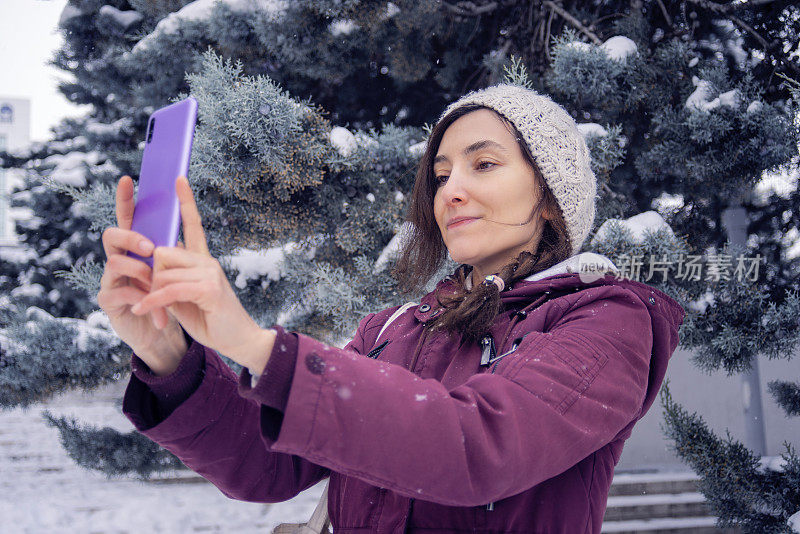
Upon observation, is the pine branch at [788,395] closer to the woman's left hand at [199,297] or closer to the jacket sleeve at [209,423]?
the jacket sleeve at [209,423]

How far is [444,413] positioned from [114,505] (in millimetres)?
5117

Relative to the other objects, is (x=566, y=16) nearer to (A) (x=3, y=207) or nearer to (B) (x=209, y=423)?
(B) (x=209, y=423)

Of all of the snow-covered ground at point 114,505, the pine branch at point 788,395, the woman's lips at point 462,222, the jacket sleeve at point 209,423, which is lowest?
the snow-covered ground at point 114,505

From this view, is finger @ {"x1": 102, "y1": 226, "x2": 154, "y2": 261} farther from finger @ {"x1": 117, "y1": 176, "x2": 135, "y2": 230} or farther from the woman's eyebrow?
the woman's eyebrow

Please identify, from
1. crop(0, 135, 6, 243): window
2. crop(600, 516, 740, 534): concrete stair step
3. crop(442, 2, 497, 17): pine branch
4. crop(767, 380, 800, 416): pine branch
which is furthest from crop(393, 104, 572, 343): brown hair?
crop(0, 135, 6, 243): window

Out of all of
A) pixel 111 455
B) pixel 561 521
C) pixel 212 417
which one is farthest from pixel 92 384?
pixel 561 521

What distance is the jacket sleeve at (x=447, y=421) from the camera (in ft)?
2.51

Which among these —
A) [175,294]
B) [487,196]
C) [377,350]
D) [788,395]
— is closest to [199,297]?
[175,294]

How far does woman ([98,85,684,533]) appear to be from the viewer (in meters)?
0.78

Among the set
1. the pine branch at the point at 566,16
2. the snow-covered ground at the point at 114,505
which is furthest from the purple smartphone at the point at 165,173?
the snow-covered ground at the point at 114,505

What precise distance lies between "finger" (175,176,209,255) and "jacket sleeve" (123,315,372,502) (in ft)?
1.26

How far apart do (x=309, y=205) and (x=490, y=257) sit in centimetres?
127

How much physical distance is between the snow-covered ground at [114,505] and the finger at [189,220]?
11.2 feet
